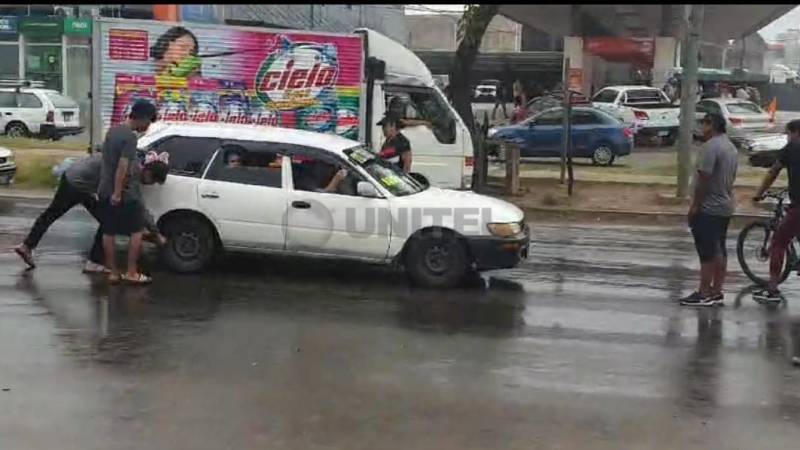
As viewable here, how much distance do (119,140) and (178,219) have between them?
1.12 metres

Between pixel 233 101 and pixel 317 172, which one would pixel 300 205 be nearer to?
pixel 317 172

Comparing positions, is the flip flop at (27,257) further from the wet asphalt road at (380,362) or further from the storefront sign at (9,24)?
the storefront sign at (9,24)

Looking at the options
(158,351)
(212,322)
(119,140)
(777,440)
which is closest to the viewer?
(777,440)

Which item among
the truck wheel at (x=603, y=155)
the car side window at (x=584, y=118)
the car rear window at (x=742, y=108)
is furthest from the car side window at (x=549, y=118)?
the car rear window at (x=742, y=108)

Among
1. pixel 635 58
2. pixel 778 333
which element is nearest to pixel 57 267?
pixel 778 333

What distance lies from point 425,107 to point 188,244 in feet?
19.4

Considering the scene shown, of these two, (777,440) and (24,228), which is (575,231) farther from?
(777,440)

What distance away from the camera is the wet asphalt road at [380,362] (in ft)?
19.1

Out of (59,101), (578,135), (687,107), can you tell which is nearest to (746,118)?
(578,135)

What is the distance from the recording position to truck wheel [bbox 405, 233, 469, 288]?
10031 millimetres

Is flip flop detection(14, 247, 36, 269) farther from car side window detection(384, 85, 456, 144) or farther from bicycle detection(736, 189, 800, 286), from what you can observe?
bicycle detection(736, 189, 800, 286)

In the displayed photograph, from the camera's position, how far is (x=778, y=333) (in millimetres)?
8609

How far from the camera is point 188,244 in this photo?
10367 millimetres

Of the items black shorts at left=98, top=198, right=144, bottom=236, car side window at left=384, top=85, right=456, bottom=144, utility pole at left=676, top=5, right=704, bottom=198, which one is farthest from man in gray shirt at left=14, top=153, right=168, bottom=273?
utility pole at left=676, top=5, right=704, bottom=198
